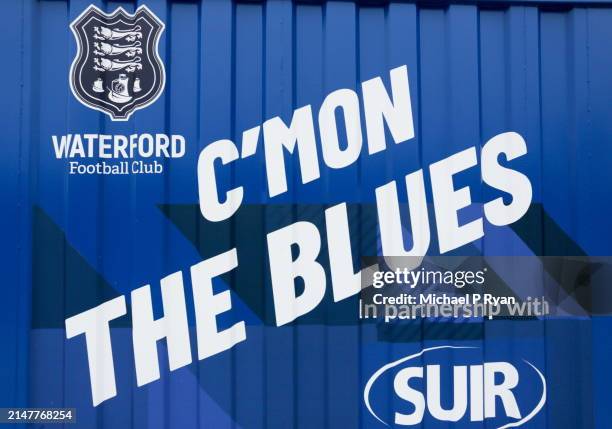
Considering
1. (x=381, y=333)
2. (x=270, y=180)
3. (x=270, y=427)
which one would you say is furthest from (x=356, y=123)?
(x=270, y=427)

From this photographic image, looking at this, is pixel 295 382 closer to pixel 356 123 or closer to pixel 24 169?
pixel 356 123

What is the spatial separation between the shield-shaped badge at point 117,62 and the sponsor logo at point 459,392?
1.53 m

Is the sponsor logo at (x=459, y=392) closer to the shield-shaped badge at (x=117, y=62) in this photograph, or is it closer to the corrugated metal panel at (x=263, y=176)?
the corrugated metal panel at (x=263, y=176)

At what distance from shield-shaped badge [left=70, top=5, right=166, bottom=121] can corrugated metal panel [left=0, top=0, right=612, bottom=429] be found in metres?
0.04

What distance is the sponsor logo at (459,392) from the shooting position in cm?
257

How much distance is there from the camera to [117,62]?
2609 mm

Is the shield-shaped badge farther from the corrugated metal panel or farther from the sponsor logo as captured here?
the sponsor logo

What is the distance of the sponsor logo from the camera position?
2.57 m

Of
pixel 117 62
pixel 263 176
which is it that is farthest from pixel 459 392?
pixel 117 62

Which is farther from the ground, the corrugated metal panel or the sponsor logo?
the corrugated metal panel

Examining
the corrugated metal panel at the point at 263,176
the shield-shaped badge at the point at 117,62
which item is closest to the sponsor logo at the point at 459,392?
the corrugated metal panel at the point at 263,176

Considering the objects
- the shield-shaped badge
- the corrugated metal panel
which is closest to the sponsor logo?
the corrugated metal panel

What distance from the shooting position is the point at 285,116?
102 inches

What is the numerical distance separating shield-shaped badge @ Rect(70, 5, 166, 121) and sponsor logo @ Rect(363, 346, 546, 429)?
1525 mm
